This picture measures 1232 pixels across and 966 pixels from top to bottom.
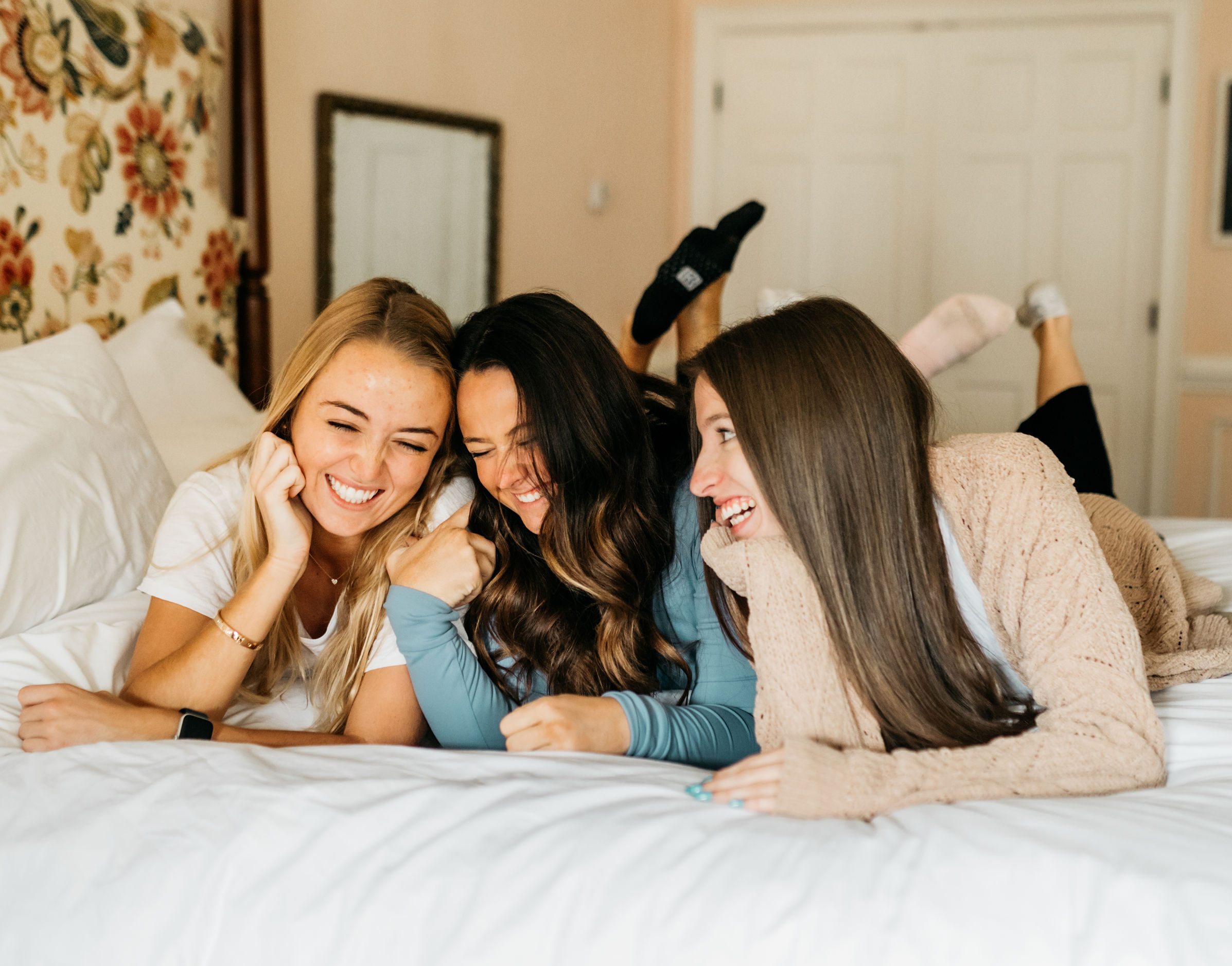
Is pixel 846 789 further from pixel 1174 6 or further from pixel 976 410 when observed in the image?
pixel 1174 6

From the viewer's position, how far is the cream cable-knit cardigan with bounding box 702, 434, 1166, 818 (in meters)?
0.95

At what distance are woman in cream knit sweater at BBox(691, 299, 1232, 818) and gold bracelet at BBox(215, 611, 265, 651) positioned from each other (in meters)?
0.57

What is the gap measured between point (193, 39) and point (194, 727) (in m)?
1.49

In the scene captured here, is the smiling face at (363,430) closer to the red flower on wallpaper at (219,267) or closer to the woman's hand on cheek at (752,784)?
the woman's hand on cheek at (752,784)

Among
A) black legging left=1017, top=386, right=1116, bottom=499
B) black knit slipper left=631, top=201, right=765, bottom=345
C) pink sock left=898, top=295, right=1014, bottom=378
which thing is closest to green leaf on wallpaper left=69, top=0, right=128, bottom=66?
black knit slipper left=631, top=201, right=765, bottom=345

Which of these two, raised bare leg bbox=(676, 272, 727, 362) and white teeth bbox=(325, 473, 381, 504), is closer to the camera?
white teeth bbox=(325, 473, 381, 504)

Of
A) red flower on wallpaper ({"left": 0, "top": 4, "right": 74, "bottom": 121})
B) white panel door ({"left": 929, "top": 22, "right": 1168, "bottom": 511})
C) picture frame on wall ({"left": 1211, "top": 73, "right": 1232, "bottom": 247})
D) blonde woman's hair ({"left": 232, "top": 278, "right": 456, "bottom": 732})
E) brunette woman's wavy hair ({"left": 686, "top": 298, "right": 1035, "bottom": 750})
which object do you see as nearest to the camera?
brunette woman's wavy hair ({"left": 686, "top": 298, "right": 1035, "bottom": 750})

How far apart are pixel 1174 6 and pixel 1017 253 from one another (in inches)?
37.2

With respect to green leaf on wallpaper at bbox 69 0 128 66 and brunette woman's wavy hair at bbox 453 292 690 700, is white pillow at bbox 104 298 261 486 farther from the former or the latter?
brunette woman's wavy hair at bbox 453 292 690 700

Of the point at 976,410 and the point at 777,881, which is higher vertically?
the point at 976,410

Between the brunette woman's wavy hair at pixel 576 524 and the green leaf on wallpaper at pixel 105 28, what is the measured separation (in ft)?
3.21

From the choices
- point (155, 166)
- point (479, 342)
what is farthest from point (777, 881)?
point (155, 166)

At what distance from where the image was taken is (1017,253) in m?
3.82

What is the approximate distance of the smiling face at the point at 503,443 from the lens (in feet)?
4.31
